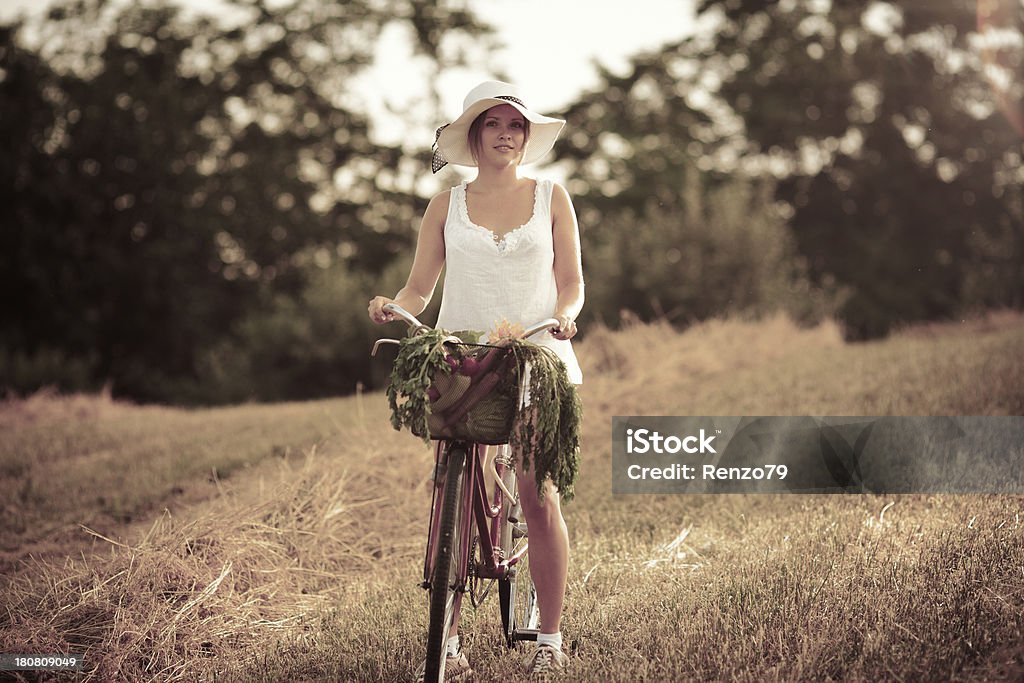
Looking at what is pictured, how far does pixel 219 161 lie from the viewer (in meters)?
28.0

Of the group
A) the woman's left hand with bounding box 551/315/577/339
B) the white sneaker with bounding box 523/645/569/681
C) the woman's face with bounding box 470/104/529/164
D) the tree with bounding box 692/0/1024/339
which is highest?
the tree with bounding box 692/0/1024/339

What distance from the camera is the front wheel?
3686 mm

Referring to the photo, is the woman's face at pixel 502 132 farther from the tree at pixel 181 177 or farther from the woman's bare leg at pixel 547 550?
the tree at pixel 181 177

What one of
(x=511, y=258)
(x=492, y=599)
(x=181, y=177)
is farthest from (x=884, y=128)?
(x=511, y=258)

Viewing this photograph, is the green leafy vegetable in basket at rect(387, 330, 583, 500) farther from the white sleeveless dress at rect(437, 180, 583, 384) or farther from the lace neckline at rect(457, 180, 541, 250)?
the lace neckline at rect(457, 180, 541, 250)

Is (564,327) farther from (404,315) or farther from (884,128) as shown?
(884,128)

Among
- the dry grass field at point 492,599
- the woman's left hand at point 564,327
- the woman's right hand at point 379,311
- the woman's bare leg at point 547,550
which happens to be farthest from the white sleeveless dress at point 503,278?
the dry grass field at point 492,599

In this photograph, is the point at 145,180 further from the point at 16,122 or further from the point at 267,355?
the point at 267,355

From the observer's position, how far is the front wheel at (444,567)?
12.1 feet

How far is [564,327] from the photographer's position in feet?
12.4

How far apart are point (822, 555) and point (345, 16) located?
24.4m

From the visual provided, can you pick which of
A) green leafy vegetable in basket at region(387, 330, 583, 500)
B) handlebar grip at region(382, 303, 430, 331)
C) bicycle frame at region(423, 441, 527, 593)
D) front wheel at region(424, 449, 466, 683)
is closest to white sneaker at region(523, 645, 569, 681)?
bicycle frame at region(423, 441, 527, 593)

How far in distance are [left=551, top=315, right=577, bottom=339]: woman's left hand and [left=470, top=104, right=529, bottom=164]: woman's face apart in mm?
729

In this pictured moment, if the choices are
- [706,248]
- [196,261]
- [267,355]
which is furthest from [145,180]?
[706,248]
